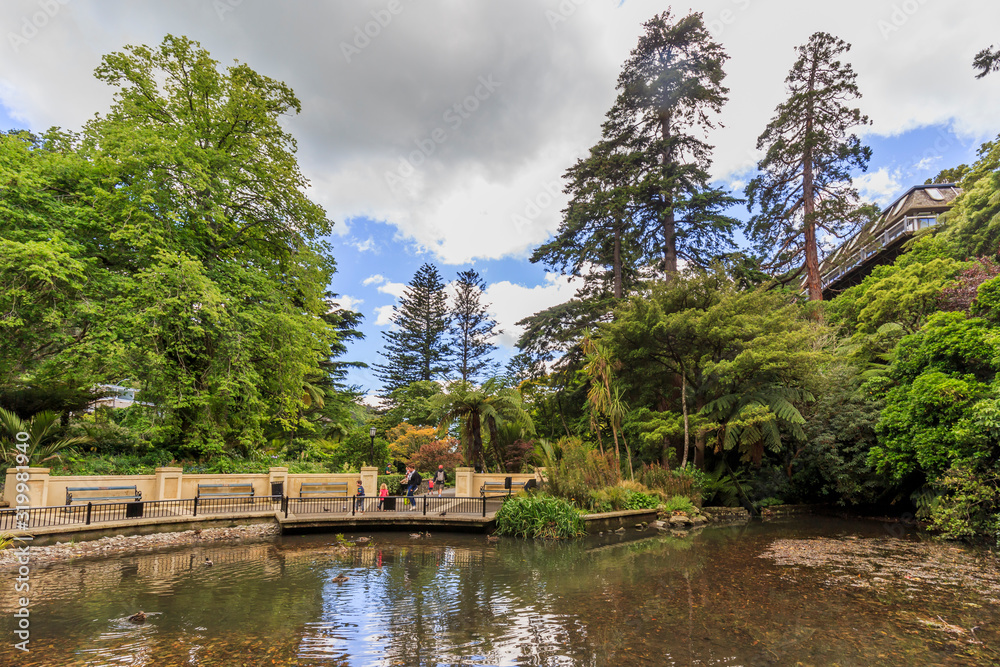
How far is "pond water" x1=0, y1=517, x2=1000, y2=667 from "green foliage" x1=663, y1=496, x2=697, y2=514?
4508 millimetres

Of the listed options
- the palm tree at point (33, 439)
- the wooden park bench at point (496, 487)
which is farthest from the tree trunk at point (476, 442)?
the palm tree at point (33, 439)

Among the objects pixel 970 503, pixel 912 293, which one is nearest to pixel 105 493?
pixel 970 503

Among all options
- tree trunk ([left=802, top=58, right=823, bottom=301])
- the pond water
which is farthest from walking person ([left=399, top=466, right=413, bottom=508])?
tree trunk ([left=802, top=58, right=823, bottom=301])

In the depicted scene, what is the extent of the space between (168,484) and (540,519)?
424 inches

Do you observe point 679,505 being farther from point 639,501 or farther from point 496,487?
point 496,487

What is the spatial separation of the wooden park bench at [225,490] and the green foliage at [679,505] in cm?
1311

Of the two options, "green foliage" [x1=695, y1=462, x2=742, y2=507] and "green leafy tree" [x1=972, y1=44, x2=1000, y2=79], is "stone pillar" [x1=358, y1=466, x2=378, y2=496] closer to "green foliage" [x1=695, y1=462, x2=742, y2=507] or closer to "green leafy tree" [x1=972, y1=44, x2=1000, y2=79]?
"green foliage" [x1=695, y1=462, x2=742, y2=507]

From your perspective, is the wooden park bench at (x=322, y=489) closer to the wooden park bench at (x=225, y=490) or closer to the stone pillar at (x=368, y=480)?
the stone pillar at (x=368, y=480)

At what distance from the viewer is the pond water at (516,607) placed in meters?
5.50

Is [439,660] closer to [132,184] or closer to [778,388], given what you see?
[778,388]

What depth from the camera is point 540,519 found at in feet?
45.0

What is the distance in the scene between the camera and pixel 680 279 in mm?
19609

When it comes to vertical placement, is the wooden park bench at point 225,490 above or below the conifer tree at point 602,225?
below

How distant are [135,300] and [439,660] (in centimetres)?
1514
